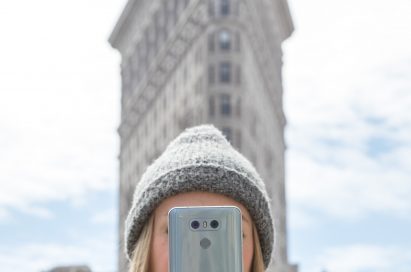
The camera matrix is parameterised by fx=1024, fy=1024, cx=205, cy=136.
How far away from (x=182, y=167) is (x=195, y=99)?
8231cm

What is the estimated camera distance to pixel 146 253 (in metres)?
3.49

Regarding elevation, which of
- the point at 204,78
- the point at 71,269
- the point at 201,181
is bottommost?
the point at 204,78

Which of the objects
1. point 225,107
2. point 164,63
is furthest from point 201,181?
point 164,63

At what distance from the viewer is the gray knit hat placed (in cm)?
360

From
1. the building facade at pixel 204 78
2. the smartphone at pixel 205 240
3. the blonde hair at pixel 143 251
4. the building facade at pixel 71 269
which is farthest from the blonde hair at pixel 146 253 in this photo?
the building facade at pixel 204 78

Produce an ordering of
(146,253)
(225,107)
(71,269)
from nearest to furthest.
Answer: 1. (146,253)
2. (71,269)
3. (225,107)

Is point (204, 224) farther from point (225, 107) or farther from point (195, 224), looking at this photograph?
point (225, 107)

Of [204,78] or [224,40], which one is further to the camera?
[224,40]

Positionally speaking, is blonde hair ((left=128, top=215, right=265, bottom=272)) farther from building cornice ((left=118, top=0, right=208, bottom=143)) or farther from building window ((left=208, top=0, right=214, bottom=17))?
building cornice ((left=118, top=0, right=208, bottom=143))

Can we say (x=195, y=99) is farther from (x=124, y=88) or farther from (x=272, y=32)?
(x=124, y=88)

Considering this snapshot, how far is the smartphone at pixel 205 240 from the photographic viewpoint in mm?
2654

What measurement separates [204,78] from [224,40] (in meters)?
3.71

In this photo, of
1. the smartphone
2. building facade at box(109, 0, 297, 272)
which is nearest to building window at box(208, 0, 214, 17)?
building facade at box(109, 0, 297, 272)

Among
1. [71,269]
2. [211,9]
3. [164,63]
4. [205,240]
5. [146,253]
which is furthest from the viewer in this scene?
[164,63]
